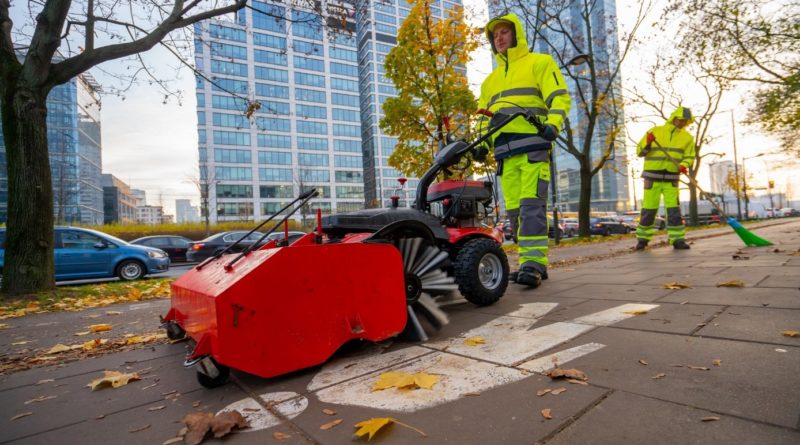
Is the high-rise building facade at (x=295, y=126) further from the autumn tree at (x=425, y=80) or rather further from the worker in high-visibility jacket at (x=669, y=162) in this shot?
the worker in high-visibility jacket at (x=669, y=162)

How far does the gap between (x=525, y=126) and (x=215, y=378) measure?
11.5 ft

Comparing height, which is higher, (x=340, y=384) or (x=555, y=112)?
(x=555, y=112)

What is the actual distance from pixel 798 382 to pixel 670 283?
104 inches

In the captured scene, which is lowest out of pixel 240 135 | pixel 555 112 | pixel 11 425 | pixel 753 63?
pixel 11 425

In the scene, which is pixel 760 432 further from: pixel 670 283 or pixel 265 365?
pixel 670 283

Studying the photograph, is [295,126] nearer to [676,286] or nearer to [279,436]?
[676,286]

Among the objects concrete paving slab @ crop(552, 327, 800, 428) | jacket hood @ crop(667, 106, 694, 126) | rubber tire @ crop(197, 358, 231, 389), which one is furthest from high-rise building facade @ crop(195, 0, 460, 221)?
concrete paving slab @ crop(552, 327, 800, 428)

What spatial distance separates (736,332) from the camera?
88.3 inches

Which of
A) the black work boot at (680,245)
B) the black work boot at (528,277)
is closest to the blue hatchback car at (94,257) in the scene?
the black work boot at (528,277)

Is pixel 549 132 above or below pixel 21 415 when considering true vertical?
above

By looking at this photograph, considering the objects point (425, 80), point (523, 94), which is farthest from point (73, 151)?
point (523, 94)

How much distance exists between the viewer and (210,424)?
1579 mm

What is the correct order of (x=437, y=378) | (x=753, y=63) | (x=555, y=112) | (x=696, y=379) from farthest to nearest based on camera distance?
1. (x=753, y=63)
2. (x=555, y=112)
3. (x=437, y=378)
4. (x=696, y=379)

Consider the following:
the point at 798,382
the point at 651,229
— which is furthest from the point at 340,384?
the point at 651,229
